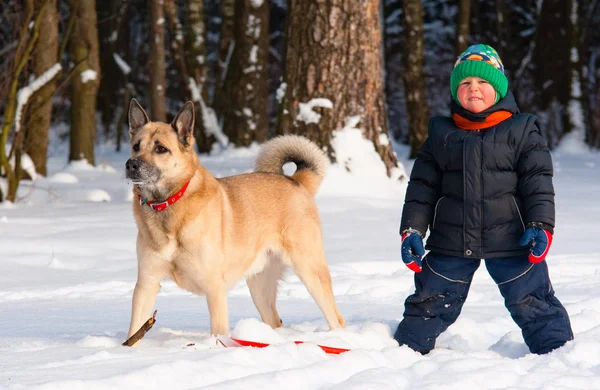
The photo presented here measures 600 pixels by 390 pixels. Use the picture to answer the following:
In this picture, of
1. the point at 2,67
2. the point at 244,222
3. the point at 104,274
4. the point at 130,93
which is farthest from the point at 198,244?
the point at 130,93

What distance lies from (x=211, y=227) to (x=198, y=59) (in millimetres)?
15351

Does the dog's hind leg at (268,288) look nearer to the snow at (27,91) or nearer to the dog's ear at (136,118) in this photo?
the dog's ear at (136,118)

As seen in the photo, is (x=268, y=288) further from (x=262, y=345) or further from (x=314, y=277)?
(x=262, y=345)

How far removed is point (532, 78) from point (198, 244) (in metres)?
22.4

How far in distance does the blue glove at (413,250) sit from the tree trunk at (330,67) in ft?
15.6

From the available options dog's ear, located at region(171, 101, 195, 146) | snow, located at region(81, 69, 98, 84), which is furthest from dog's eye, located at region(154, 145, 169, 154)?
snow, located at region(81, 69, 98, 84)

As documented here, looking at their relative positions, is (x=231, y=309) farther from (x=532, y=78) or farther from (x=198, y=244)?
(x=532, y=78)

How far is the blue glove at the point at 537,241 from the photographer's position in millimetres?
3883

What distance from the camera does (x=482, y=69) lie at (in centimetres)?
412

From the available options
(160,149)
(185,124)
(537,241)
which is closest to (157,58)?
(185,124)

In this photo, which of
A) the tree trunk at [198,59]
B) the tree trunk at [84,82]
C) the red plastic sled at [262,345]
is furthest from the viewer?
the tree trunk at [198,59]

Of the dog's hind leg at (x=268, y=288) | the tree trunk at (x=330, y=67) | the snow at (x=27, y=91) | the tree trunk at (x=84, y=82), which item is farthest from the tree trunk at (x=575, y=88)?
the dog's hind leg at (x=268, y=288)

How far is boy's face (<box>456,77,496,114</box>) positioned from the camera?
4.13 meters

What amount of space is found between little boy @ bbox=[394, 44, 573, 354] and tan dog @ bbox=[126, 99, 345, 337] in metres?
0.66
